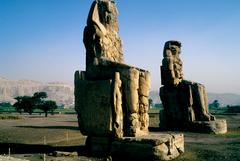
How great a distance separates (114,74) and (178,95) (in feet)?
26.5

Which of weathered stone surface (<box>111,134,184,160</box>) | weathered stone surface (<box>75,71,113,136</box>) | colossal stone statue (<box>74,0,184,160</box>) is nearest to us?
weathered stone surface (<box>111,134,184,160</box>)

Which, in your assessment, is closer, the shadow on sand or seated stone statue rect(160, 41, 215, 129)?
the shadow on sand

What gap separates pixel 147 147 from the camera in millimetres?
8812

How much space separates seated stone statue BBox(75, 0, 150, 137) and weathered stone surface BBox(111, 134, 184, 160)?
441mm

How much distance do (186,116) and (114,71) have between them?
7883 millimetres

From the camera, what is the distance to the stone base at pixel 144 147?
28.7ft

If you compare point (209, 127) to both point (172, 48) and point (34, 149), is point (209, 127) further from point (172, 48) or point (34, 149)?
point (34, 149)

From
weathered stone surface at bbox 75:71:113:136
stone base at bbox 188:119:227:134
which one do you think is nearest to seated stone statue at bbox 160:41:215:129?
stone base at bbox 188:119:227:134

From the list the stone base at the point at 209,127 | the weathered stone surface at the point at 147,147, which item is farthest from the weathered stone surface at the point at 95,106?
the stone base at the point at 209,127

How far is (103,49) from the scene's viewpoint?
1051 cm

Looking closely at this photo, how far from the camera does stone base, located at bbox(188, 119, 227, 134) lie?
15672 millimetres

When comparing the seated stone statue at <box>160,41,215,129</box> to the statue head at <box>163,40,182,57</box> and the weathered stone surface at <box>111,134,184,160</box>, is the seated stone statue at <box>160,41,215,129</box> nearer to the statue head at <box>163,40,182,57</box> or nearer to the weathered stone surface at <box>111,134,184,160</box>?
the statue head at <box>163,40,182,57</box>

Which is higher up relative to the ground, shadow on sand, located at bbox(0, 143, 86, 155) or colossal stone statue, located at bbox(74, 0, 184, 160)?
colossal stone statue, located at bbox(74, 0, 184, 160)

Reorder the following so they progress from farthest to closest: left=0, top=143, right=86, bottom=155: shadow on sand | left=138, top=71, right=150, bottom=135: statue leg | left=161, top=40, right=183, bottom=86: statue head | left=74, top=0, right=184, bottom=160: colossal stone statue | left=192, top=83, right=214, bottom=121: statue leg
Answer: left=161, top=40, right=183, bottom=86: statue head, left=192, top=83, right=214, bottom=121: statue leg, left=0, top=143, right=86, bottom=155: shadow on sand, left=138, top=71, right=150, bottom=135: statue leg, left=74, top=0, right=184, bottom=160: colossal stone statue
